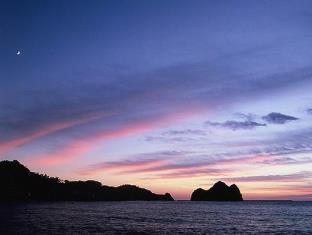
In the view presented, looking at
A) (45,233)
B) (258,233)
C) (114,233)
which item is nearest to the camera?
(45,233)

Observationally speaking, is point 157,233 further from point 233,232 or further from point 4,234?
point 4,234

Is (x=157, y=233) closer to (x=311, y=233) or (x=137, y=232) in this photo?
(x=137, y=232)

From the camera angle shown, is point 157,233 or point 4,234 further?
point 157,233

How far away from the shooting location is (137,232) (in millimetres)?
73750

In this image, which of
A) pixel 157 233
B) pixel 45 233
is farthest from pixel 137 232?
pixel 45 233

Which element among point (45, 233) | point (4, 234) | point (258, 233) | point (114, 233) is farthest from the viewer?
point (258, 233)

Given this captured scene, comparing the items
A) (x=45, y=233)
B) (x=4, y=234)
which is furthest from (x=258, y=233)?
(x=4, y=234)

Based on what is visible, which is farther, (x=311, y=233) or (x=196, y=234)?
(x=311, y=233)

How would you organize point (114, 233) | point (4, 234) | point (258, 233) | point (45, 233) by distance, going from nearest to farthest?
point (4, 234), point (45, 233), point (114, 233), point (258, 233)

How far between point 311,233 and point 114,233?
149 ft

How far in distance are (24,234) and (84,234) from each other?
1051 cm

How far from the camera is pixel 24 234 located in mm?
61062

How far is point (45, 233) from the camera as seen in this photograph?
64750 millimetres

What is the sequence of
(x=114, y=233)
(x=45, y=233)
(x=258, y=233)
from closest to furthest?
(x=45, y=233)
(x=114, y=233)
(x=258, y=233)
